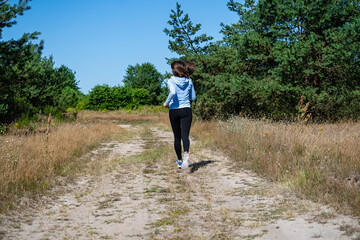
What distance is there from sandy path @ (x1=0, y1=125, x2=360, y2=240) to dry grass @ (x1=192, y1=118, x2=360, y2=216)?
29 cm

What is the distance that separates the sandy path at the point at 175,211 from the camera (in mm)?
Answer: 3145

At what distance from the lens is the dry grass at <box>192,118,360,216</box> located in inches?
158

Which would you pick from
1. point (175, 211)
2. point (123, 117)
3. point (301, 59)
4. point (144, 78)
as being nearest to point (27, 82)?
point (175, 211)

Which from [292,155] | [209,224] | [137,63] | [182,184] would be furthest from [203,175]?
[137,63]

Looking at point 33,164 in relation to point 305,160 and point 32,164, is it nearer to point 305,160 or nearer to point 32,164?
point 32,164

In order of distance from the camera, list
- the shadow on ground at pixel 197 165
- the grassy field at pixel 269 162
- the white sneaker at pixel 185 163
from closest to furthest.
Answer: the grassy field at pixel 269 162 < the white sneaker at pixel 185 163 < the shadow on ground at pixel 197 165

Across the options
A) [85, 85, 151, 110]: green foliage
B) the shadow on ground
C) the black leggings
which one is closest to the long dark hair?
the black leggings

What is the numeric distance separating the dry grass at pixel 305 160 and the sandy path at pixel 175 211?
0.29 metres

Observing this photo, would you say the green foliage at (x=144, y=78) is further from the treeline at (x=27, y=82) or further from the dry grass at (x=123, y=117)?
the treeline at (x=27, y=82)

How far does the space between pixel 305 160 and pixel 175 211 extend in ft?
9.41

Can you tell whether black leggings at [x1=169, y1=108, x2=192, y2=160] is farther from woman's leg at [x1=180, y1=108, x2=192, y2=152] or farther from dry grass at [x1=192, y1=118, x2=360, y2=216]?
dry grass at [x1=192, y1=118, x2=360, y2=216]

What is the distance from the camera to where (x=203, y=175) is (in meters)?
6.02

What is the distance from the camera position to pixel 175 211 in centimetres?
390

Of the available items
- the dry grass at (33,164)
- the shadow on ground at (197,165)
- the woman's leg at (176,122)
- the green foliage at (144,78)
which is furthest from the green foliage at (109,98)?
the woman's leg at (176,122)
